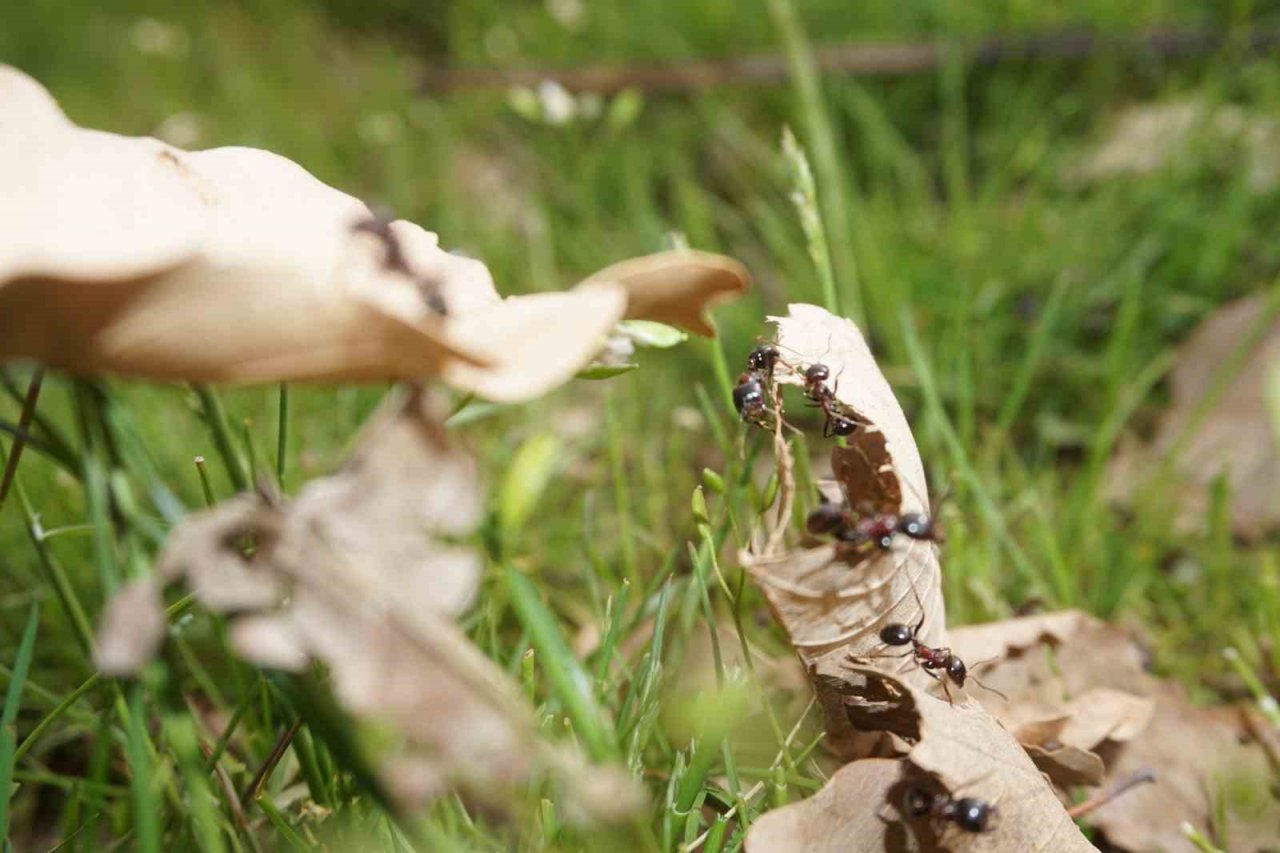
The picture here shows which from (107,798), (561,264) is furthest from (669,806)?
(561,264)

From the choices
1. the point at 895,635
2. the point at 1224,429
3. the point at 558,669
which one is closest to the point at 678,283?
the point at 558,669

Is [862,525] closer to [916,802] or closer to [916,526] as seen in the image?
[916,526]

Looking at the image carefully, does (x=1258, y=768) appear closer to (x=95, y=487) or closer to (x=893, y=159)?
(x=95, y=487)

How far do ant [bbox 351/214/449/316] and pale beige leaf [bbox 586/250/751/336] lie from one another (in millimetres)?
88

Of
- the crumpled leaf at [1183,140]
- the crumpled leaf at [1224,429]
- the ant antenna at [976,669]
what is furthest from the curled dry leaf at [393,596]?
the crumpled leaf at [1183,140]

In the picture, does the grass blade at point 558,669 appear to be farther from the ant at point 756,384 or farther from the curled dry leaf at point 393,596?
the ant at point 756,384

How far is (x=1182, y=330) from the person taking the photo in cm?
188

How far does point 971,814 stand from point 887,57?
211 centimetres

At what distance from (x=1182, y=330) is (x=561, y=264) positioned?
1.21 m

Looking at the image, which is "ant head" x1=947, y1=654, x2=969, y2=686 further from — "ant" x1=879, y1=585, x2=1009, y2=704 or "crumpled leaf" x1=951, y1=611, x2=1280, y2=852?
"crumpled leaf" x1=951, y1=611, x2=1280, y2=852

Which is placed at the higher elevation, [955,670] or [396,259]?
[396,259]

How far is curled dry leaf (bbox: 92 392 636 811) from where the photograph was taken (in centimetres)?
51

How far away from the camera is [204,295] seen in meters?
0.51

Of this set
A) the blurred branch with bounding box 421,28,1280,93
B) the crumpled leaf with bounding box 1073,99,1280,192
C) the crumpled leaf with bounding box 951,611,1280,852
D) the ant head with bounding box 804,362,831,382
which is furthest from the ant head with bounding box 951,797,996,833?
the blurred branch with bounding box 421,28,1280,93
